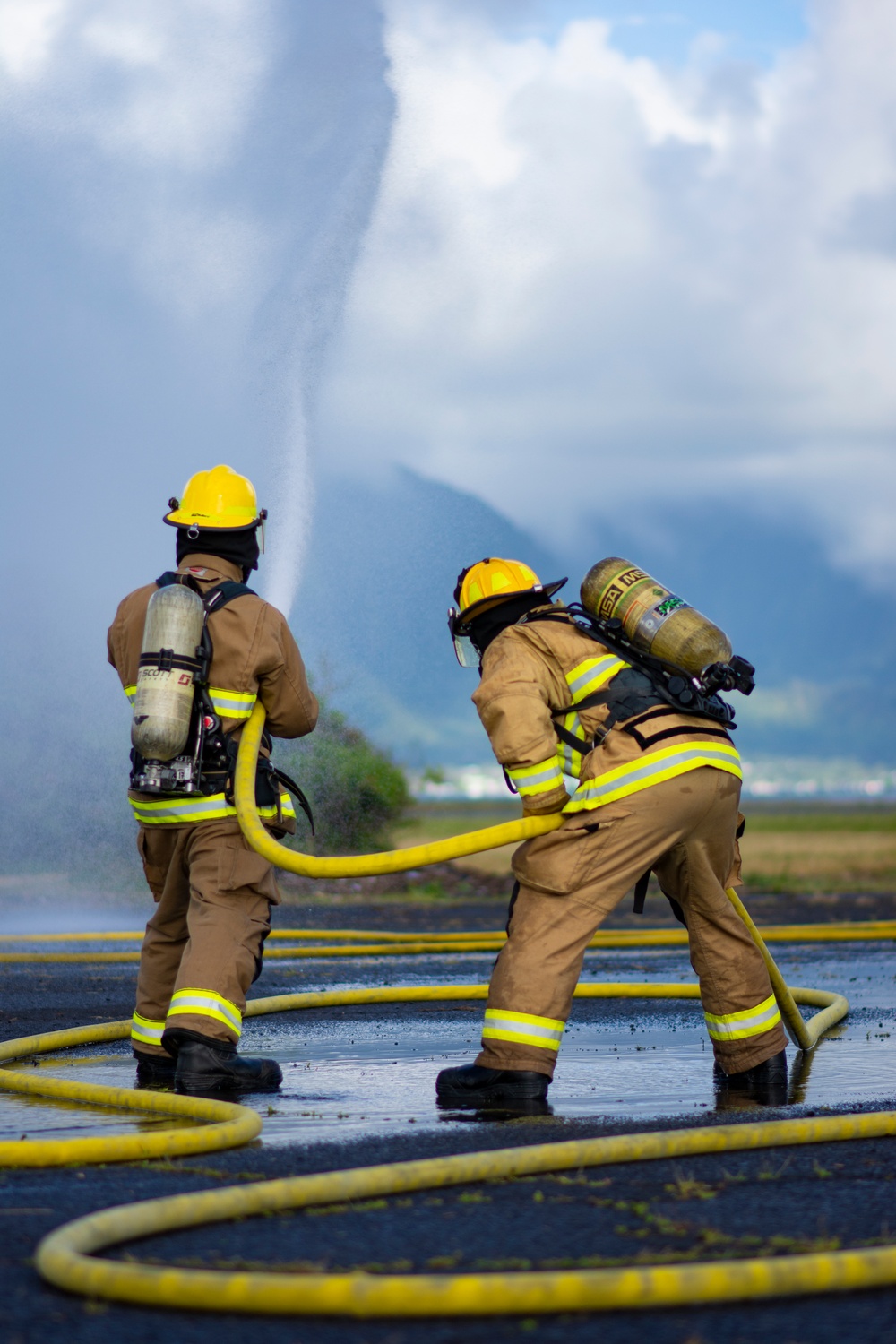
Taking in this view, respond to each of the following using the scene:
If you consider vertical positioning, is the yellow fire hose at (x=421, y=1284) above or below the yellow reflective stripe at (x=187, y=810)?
below

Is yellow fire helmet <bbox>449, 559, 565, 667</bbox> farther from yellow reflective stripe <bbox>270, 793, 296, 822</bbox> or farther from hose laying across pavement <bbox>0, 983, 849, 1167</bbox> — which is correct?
hose laying across pavement <bbox>0, 983, 849, 1167</bbox>

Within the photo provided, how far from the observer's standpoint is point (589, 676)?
488 centimetres

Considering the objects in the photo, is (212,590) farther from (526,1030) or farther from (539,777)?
(526,1030)

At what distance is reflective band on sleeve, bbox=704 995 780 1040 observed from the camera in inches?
199

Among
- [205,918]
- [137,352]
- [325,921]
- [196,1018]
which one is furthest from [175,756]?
[137,352]

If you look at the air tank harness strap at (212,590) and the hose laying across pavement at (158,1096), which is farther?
the air tank harness strap at (212,590)

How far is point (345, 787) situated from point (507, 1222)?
16.9 meters

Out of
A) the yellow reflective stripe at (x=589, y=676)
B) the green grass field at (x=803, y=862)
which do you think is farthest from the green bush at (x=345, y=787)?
the yellow reflective stripe at (x=589, y=676)

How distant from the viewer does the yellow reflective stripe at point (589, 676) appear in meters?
4.88

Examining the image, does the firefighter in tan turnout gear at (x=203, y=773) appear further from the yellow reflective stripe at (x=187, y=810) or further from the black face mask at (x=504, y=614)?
the black face mask at (x=504, y=614)

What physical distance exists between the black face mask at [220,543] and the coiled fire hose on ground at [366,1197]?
570 mm

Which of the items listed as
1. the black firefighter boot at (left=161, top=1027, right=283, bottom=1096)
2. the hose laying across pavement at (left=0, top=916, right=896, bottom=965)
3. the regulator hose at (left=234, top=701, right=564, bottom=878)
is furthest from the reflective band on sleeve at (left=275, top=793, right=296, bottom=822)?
the hose laying across pavement at (left=0, top=916, right=896, bottom=965)

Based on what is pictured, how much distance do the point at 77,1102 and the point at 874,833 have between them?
50.4m

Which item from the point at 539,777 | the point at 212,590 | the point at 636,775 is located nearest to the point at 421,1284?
the point at 539,777
